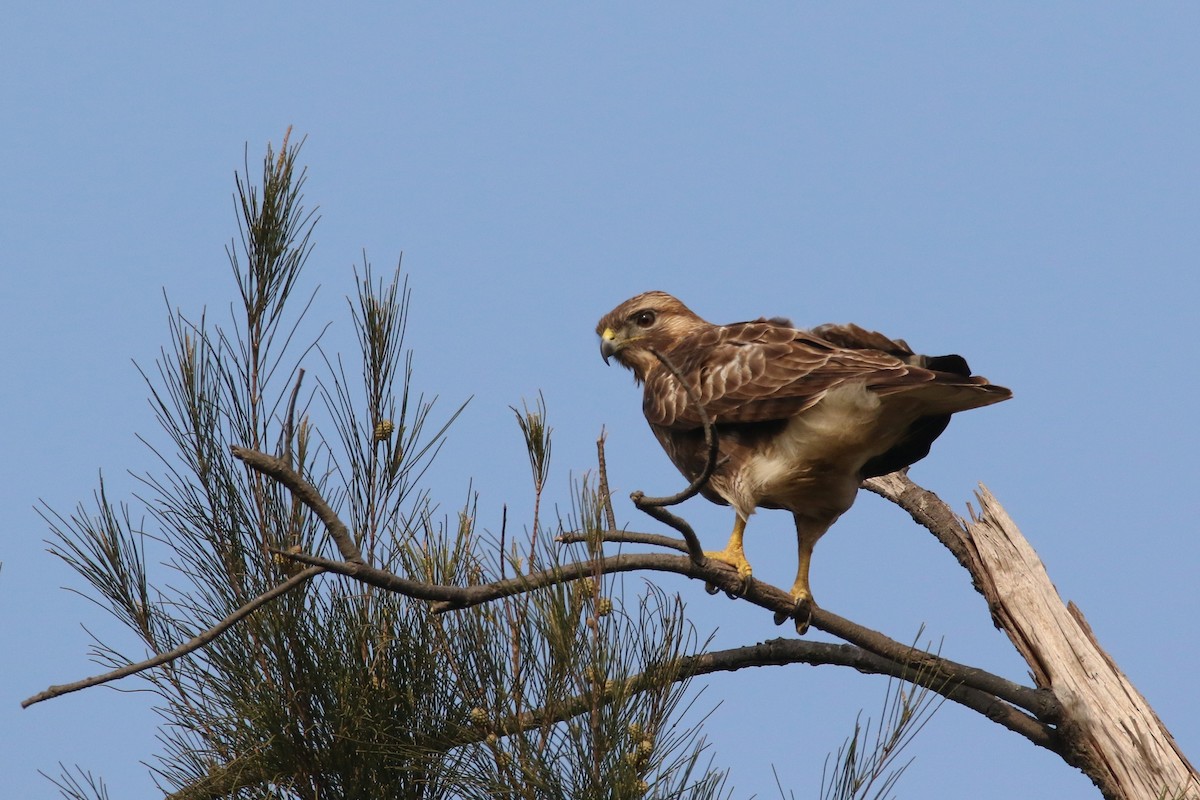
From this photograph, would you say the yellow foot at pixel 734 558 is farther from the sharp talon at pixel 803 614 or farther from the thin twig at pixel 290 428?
the thin twig at pixel 290 428

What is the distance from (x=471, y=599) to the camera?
3180 mm

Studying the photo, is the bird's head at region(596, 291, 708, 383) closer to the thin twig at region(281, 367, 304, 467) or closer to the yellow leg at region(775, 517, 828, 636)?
the yellow leg at region(775, 517, 828, 636)

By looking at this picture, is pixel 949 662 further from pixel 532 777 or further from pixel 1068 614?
pixel 532 777

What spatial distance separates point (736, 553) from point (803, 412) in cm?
63

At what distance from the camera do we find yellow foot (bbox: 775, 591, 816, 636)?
4707mm

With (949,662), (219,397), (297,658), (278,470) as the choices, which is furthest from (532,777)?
(949,662)

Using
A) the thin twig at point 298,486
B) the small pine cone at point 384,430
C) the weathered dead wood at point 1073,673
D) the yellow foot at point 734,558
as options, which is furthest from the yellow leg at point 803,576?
the thin twig at point 298,486

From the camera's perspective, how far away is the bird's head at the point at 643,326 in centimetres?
595

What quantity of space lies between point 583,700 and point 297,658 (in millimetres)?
912

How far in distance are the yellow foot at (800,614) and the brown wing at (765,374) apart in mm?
772

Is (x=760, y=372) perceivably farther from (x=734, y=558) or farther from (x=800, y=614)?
(x=800, y=614)

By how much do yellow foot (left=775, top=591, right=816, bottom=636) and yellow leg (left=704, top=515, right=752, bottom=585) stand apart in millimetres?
285

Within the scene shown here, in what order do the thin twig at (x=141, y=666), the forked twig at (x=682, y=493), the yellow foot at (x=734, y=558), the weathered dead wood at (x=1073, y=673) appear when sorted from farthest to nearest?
the yellow foot at (x=734, y=558) → the weathered dead wood at (x=1073, y=673) → the forked twig at (x=682, y=493) → the thin twig at (x=141, y=666)

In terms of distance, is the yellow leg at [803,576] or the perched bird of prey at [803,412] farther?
the yellow leg at [803,576]
